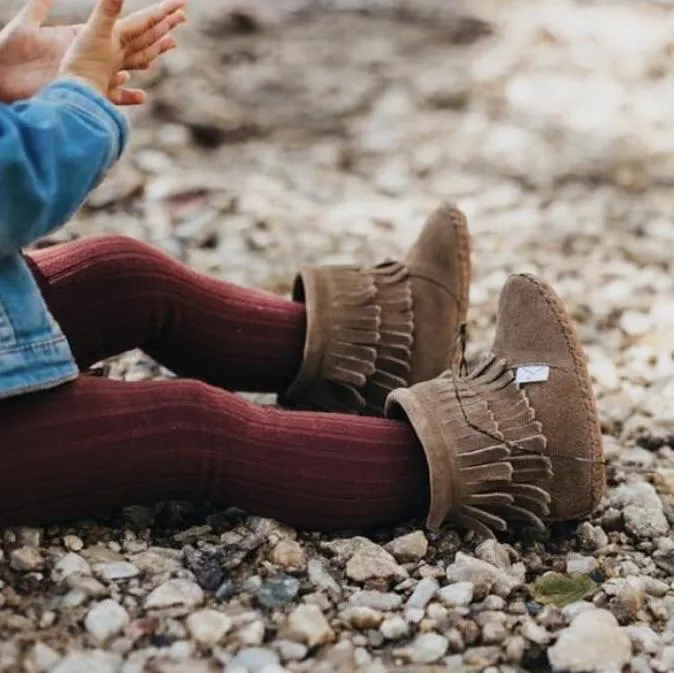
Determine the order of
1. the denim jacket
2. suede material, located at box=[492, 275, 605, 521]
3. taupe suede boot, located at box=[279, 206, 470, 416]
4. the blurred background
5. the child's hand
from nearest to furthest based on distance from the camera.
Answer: the denim jacket → the child's hand → suede material, located at box=[492, 275, 605, 521] → taupe suede boot, located at box=[279, 206, 470, 416] → the blurred background

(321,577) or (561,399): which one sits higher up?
(561,399)

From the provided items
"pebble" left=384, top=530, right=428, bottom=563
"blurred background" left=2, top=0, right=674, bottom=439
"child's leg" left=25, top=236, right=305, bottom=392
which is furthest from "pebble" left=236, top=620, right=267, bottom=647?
"blurred background" left=2, top=0, right=674, bottom=439

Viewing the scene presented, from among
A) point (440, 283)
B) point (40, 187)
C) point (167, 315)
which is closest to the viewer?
point (40, 187)

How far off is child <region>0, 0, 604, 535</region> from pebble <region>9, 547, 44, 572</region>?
0.04 metres

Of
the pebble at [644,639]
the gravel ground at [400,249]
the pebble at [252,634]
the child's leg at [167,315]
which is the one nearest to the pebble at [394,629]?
the gravel ground at [400,249]

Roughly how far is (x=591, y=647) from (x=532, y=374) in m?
0.35

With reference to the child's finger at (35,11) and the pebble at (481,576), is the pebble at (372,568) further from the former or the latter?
the child's finger at (35,11)

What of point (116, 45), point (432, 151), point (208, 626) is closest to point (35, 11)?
point (116, 45)

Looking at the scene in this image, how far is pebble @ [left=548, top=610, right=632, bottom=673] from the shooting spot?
3.92 feet

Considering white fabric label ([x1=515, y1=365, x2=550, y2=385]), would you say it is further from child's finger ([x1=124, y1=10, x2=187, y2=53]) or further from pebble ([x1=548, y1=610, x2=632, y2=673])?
child's finger ([x1=124, y1=10, x2=187, y2=53])

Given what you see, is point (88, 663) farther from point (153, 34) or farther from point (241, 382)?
point (153, 34)

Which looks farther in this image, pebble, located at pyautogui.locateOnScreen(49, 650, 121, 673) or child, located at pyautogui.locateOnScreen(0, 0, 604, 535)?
child, located at pyautogui.locateOnScreen(0, 0, 604, 535)

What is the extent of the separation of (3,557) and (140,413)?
20cm

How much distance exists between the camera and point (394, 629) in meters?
1.24
